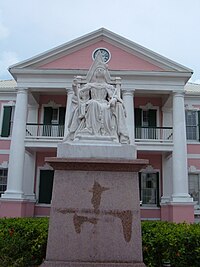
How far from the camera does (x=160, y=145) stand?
1792 centimetres

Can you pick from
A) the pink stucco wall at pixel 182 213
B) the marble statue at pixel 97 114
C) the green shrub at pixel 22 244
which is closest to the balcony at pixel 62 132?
the pink stucco wall at pixel 182 213

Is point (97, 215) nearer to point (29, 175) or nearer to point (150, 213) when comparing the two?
point (150, 213)

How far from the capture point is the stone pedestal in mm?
5086

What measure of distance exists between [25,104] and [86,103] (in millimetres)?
12323

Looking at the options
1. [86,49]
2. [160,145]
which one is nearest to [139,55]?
[86,49]

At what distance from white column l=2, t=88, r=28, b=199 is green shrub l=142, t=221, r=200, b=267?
36.0ft

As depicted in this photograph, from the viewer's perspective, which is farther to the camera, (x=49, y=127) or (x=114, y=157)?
(x=49, y=127)

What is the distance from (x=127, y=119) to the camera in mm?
17078

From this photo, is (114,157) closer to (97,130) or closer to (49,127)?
(97,130)

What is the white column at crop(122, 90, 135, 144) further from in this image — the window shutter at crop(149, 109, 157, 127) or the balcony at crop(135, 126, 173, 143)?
the window shutter at crop(149, 109, 157, 127)

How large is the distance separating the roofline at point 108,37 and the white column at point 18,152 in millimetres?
1831

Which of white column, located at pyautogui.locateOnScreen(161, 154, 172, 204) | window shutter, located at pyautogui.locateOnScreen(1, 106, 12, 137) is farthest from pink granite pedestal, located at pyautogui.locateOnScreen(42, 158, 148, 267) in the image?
window shutter, located at pyautogui.locateOnScreen(1, 106, 12, 137)

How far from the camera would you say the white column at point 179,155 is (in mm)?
16900

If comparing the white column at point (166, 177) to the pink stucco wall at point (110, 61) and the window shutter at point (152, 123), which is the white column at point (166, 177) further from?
the pink stucco wall at point (110, 61)
